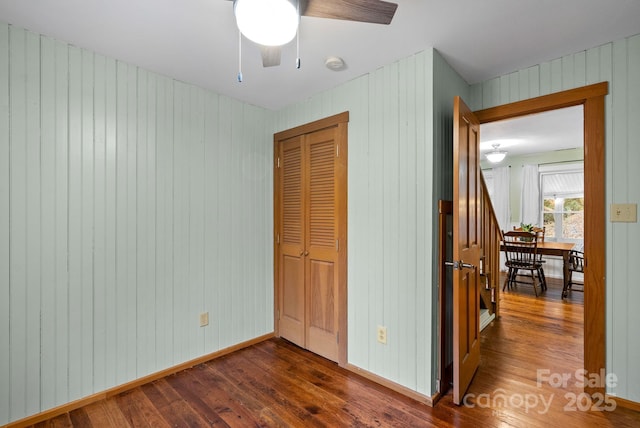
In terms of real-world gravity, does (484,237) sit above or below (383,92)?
below

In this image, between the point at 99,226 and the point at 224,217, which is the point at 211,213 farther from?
the point at 99,226

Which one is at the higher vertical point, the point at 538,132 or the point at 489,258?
the point at 538,132

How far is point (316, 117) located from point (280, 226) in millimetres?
1154

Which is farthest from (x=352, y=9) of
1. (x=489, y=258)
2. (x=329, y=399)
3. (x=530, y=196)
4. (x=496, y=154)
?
(x=530, y=196)

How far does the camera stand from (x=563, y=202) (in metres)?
5.77

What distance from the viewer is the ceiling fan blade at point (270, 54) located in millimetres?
1651

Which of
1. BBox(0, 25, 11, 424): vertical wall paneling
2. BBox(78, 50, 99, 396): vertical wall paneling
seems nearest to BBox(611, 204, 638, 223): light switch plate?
BBox(78, 50, 99, 396): vertical wall paneling

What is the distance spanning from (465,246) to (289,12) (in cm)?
175

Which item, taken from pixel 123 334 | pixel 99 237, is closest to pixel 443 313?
pixel 123 334

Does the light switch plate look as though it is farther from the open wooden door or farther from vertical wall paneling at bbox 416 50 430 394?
vertical wall paneling at bbox 416 50 430 394

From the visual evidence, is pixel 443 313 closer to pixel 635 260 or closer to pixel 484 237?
pixel 635 260

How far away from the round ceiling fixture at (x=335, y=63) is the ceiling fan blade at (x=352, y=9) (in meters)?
0.78

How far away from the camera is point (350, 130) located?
8.38ft

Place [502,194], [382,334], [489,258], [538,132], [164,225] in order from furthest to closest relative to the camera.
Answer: [502,194] < [538,132] < [489,258] < [164,225] < [382,334]
